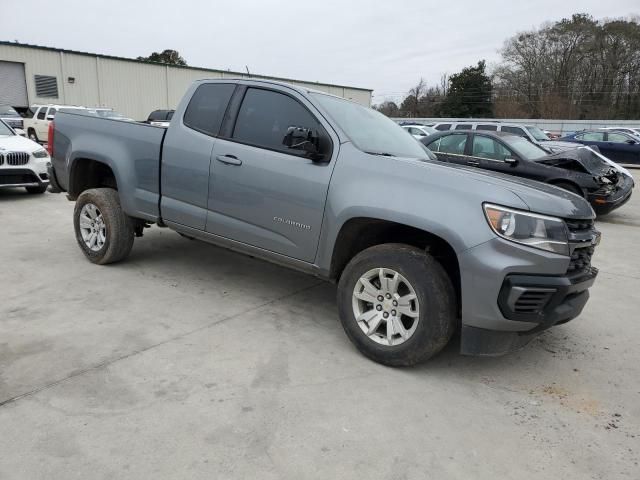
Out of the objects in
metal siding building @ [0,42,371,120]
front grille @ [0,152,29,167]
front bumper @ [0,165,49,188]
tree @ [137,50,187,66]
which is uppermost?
tree @ [137,50,187,66]

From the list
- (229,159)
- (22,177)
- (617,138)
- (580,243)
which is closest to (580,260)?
(580,243)

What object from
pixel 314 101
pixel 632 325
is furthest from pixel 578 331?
pixel 314 101

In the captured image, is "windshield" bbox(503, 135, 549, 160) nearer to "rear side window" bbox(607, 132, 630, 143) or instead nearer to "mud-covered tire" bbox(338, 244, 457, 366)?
"mud-covered tire" bbox(338, 244, 457, 366)

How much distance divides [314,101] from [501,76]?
214 feet

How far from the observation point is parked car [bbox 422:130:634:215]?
9.34 meters

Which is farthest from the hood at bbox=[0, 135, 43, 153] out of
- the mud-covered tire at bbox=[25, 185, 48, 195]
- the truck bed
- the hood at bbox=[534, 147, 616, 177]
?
the hood at bbox=[534, 147, 616, 177]

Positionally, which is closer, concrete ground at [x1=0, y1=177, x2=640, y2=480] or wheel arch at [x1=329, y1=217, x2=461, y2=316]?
concrete ground at [x1=0, y1=177, x2=640, y2=480]

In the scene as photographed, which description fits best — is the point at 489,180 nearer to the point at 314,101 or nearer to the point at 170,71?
the point at 314,101

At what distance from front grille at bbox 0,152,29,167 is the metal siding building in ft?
61.7

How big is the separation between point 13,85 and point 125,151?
30097 mm

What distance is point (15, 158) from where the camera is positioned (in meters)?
8.70

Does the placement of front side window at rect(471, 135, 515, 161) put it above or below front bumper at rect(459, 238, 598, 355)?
above

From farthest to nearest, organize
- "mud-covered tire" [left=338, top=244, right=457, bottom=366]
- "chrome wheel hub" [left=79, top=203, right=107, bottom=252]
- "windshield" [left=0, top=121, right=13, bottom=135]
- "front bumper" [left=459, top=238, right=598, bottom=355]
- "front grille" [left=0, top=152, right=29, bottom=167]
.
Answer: "windshield" [left=0, top=121, right=13, bottom=135] < "front grille" [left=0, top=152, right=29, bottom=167] < "chrome wheel hub" [left=79, top=203, right=107, bottom=252] < "mud-covered tire" [left=338, top=244, right=457, bottom=366] < "front bumper" [left=459, top=238, right=598, bottom=355]

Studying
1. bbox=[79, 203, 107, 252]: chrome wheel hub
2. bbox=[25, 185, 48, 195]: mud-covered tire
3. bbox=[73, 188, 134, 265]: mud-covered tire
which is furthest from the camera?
bbox=[25, 185, 48, 195]: mud-covered tire
